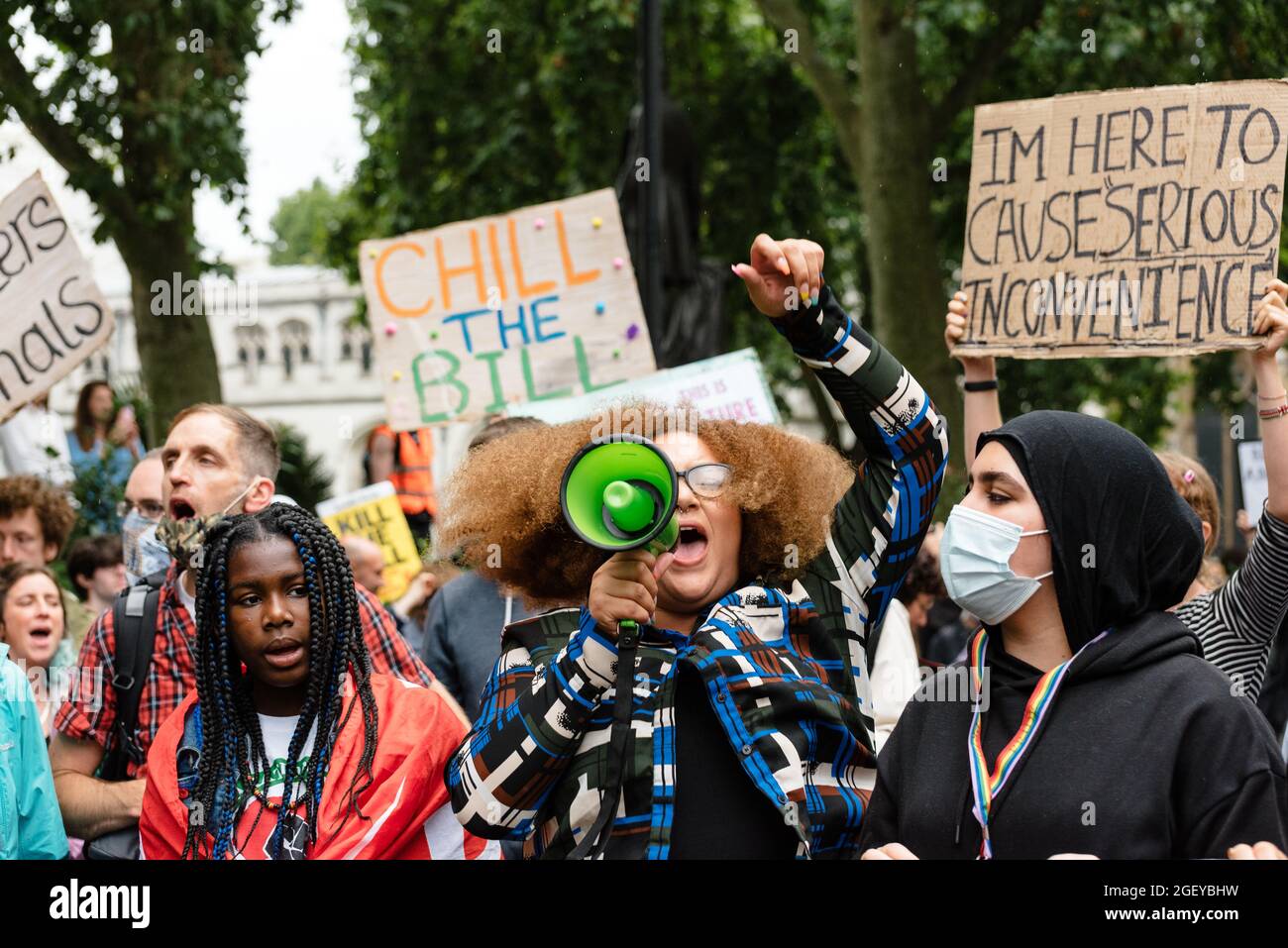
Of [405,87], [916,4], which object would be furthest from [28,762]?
[405,87]

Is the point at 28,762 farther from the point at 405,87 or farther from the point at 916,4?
the point at 405,87

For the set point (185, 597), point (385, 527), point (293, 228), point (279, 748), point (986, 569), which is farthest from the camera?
point (293, 228)

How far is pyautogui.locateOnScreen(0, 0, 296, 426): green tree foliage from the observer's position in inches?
395

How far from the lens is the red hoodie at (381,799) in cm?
294

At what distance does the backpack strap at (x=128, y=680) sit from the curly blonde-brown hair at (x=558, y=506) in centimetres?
82

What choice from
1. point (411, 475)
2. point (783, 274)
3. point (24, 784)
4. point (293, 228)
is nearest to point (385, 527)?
point (411, 475)

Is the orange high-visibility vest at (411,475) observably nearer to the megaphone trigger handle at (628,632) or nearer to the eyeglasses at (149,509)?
→ the eyeglasses at (149,509)

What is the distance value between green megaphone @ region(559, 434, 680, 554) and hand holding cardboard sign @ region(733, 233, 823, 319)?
436 mm

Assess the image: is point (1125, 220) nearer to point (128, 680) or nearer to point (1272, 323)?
point (1272, 323)

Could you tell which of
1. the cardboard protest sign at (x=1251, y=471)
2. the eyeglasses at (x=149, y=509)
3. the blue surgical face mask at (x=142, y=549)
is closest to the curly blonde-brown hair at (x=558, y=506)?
the blue surgical face mask at (x=142, y=549)

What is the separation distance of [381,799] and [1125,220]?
2697mm

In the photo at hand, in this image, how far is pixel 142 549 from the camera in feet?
14.4

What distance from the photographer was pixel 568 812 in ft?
8.65

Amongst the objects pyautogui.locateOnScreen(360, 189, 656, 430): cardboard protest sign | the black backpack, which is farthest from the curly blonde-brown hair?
pyautogui.locateOnScreen(360, 189, 656, 430): cardboard protest sign
